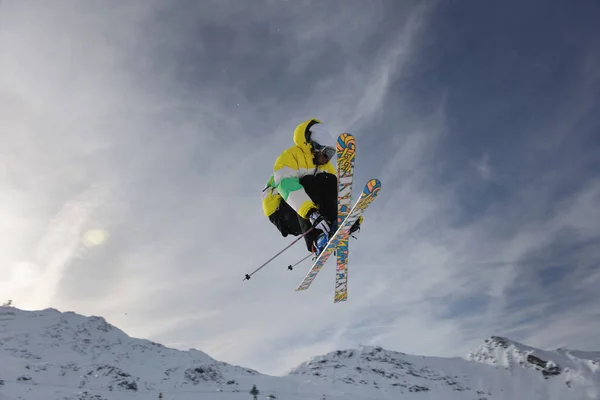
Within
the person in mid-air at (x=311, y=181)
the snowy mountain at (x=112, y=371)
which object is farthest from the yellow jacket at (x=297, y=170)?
the snowy mountain at (x=112, y=371)

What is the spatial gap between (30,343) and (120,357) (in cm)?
3444

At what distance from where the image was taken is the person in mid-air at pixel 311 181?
704cm

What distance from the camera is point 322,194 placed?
24.5 feet

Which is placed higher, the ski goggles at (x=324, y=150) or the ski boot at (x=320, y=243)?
the ski goggles at (x=324, y=150)

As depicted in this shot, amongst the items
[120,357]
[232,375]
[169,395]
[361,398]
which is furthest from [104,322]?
[361,398]

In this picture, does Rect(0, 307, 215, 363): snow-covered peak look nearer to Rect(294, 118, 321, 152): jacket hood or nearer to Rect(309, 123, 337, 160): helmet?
Rect(294, 118, 321, 152): jacket hood

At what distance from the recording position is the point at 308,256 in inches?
337

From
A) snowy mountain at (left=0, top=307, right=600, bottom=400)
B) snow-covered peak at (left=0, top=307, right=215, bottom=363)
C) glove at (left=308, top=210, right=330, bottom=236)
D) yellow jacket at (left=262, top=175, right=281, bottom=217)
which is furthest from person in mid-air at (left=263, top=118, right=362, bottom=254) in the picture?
snow-covered peak at (left=0, top=307, right=215, bottom=363)

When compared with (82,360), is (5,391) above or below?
below

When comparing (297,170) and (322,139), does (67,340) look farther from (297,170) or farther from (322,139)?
(322,139)

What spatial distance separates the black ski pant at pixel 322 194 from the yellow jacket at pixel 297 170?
0.51ft

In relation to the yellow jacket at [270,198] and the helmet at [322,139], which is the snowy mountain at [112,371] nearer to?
the yellow jacket at [270,198]

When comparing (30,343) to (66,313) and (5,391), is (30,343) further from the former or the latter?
(5,391)

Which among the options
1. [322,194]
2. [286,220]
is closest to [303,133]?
[322,194]
